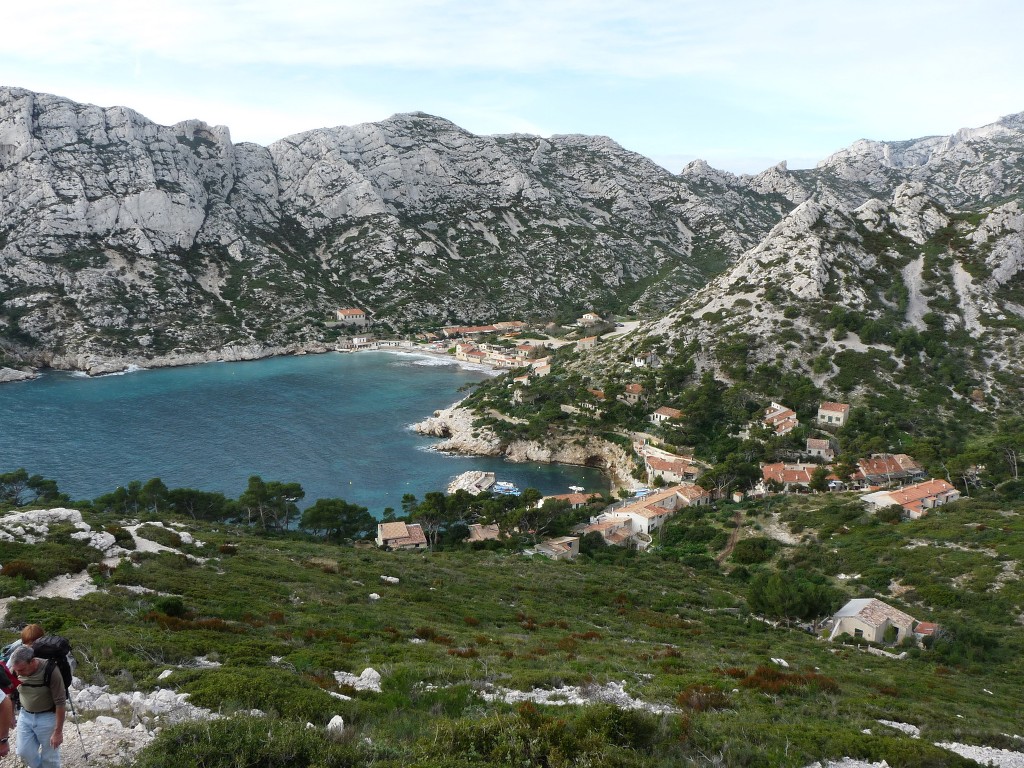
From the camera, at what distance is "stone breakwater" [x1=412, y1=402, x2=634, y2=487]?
66.1 m

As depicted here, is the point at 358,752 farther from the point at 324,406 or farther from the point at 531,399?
the point at 324,406

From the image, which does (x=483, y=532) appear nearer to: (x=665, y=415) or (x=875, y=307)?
(x=665, y=415)

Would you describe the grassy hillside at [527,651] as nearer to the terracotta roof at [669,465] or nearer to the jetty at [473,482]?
the terracotta roof at [669,465]

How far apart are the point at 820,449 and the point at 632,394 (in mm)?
23001

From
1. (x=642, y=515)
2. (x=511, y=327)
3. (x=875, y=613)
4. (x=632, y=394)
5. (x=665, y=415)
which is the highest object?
(x=511, y=327)

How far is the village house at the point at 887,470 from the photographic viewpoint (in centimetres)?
4962

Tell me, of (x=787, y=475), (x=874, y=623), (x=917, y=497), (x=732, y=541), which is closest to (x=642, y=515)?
(x=732, y=541)

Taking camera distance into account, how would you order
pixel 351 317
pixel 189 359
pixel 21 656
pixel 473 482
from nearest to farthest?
pixel 21 656
pixel 473 482
pixel 189 359
pixel 351 317

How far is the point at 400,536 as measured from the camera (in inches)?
1661

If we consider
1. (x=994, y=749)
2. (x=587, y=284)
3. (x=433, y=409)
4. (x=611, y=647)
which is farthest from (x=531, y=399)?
(x=587, y=284)

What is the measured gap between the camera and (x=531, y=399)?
79.9m

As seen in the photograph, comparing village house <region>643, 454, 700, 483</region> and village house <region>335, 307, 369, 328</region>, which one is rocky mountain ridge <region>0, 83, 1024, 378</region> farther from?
village house <region>643, 454, 700, 483</region>

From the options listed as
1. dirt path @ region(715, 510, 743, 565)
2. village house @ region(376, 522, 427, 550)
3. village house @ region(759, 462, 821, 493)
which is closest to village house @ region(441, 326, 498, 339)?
village house @ region(759, 462, 821, 493)

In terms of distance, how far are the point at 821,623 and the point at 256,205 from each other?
173 m
